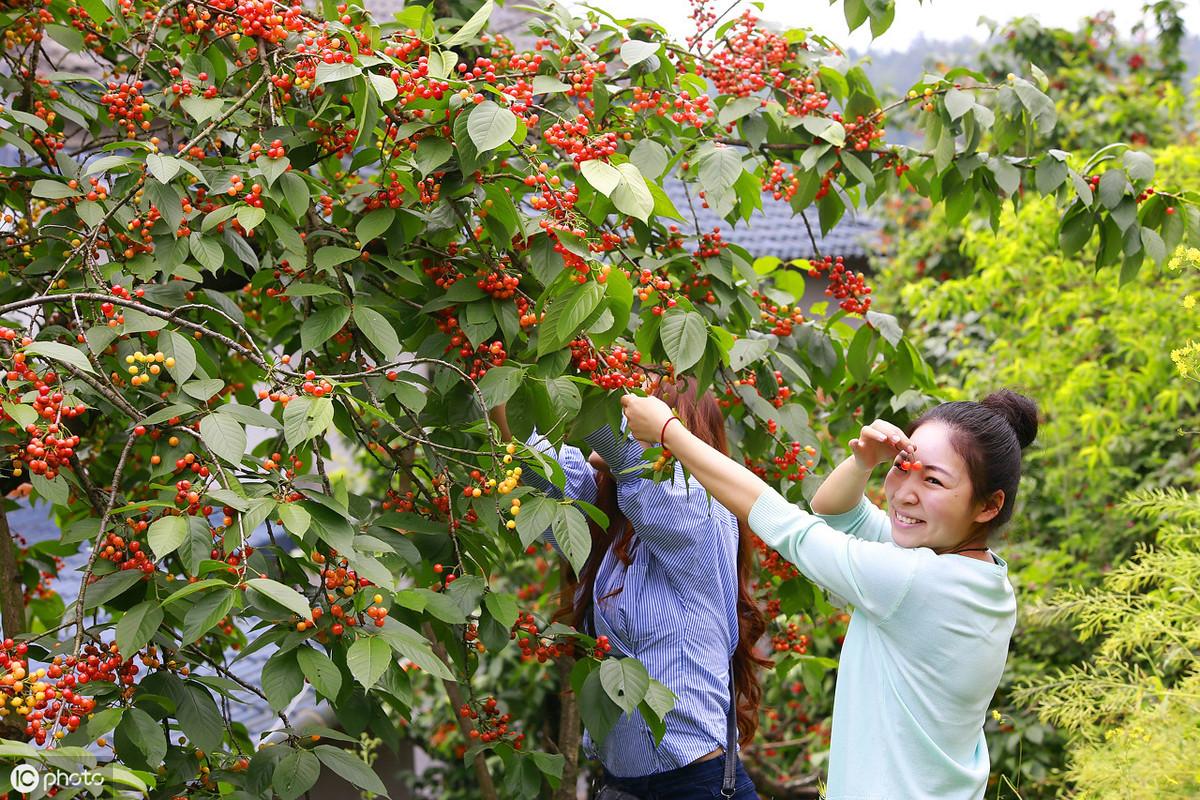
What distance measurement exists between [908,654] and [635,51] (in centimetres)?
122

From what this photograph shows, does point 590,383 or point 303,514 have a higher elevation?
point 590,383

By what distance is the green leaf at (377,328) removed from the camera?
202 cm

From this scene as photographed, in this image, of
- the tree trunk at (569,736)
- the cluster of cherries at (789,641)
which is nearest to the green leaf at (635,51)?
the cluster of cherries at (789,641)

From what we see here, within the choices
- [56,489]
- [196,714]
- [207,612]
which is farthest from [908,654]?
[56,489]

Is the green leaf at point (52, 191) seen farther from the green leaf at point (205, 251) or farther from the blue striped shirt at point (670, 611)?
the blue striped shirt at point (670, 611)

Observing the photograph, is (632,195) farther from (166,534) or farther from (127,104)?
(127,104)

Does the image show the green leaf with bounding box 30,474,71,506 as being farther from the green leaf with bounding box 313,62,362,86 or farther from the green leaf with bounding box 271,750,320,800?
the green leaf with bounding box 313,62,362,86

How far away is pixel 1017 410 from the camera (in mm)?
1826

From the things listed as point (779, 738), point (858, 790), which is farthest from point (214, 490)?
point (779, 738)

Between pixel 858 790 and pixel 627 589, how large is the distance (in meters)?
0.69

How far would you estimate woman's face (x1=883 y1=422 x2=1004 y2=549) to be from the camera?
1.71 metres

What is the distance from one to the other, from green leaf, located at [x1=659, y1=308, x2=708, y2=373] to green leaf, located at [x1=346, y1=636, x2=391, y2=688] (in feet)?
2.06

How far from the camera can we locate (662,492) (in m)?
2.15

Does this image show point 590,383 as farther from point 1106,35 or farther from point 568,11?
point 1106,35
